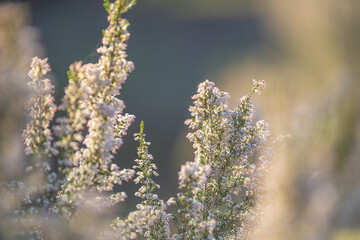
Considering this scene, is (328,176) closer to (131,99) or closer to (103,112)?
(103,112)

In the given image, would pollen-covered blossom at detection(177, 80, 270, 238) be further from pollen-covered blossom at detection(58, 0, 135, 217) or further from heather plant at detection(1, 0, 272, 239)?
pollen-covered blossom at detection(58, 0, 135, 217)

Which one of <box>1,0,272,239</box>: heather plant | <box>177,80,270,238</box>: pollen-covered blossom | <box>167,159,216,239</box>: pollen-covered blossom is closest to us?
<box>1,0,272,239</box>: heather plant

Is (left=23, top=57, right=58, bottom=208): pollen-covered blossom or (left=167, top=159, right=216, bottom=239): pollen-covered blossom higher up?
(left=23, top=57, right=58, bottom=208): pollen-covered blossom

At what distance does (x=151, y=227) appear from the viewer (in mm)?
4207

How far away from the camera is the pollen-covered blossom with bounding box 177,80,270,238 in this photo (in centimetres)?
414

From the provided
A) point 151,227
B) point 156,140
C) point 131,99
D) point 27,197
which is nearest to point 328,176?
point 151,227

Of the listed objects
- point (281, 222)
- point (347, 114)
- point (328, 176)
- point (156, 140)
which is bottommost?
point (281, 222)

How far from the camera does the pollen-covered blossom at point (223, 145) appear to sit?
4.14 metres

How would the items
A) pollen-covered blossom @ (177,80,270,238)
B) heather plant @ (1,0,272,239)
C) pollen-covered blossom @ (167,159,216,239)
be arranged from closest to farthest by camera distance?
heather plant @ (1,0,272,239) → pollen-covered blossom @ (167,159,216,239) → pollen-covered blossom @ (177,80,270,238)

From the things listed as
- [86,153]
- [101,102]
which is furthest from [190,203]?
[101,102]

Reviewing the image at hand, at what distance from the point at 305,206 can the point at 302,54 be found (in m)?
10.7

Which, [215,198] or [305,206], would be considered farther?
[215,198]

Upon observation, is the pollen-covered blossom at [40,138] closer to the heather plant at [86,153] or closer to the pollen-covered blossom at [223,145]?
the heather plant at [86,153]

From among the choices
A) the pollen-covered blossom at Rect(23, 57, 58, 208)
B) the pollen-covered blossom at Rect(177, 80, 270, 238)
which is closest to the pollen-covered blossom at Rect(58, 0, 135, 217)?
the pollen-covered blossom at Rect(23, 57, 58, 208)
